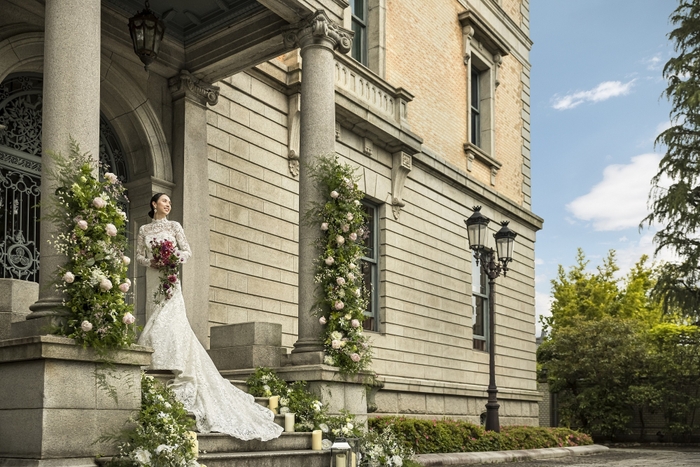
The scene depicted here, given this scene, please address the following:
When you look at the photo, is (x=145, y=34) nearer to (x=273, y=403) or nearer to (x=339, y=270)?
(x=339, y=270)

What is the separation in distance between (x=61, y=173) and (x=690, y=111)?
74.5ft

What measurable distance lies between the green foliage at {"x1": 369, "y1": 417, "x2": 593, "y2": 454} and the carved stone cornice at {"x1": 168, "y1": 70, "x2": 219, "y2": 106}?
554 centimetres

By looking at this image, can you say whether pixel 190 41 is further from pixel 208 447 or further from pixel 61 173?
pixel 208 447

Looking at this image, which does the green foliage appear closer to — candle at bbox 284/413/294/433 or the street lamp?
the street lamp

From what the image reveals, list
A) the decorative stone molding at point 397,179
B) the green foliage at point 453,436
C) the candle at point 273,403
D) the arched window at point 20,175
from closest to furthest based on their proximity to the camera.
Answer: the candle at point 273,403 < the arched window at point 20,175 < the green foliage at point 453,436 < the decorative stone molding at point 397,179

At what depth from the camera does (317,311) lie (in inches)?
418

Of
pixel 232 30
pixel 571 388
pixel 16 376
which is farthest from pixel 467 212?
pixel 16 376

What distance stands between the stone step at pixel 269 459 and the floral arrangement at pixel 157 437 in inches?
11.5

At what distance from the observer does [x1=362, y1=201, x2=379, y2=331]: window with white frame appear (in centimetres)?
1611

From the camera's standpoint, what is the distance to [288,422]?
956 centimetres

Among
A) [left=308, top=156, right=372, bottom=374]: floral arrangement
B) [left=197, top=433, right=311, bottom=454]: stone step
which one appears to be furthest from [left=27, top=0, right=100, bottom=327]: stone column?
[left=308, top=156, right=372, bottom=374]: floral arrangement

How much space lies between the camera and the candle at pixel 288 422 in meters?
9.56

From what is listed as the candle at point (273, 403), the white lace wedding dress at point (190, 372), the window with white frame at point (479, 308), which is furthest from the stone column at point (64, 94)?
the window with white frame at point (479, 308)

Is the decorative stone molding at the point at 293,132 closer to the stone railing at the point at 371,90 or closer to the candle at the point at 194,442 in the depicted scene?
the stone railing at the point at 371,90
